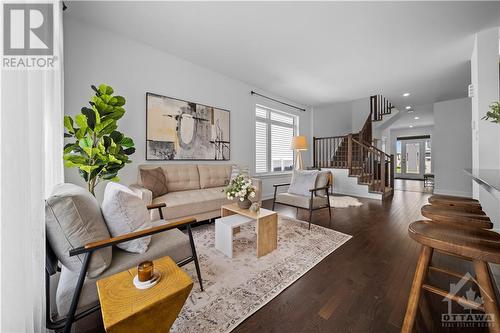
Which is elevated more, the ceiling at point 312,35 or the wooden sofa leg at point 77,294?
the ceiling at point 312,35

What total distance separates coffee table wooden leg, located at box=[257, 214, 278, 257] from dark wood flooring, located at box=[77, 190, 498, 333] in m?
0.51

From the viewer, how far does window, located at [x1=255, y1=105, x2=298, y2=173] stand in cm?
525

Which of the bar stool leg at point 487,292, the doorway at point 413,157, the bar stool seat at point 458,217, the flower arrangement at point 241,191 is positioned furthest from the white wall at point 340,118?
the doorway at point 413,157

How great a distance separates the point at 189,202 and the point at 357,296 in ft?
7.23

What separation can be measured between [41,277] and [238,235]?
6.45 feet

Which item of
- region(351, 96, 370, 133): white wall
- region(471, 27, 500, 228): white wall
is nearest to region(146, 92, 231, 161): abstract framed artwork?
region(471, 27, 500, 228): white wall

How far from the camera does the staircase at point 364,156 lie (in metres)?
5.61

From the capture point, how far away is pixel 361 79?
4.55 m

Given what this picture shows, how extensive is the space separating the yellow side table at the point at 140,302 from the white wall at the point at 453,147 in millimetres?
7977

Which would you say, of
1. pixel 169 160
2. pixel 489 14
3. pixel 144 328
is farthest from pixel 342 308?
pixel 489 14

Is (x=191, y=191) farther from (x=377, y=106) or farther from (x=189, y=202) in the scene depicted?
(x=377, y=106)

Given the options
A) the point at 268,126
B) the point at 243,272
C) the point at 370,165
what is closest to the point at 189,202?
the point at 243,272

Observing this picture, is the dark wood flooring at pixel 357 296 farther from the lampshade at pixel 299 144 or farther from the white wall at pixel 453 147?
the white wall at pixel 453 147

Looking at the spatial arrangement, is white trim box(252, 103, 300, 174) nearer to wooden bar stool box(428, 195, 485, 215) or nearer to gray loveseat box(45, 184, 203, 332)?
wooden bar stool box(428, 195, 485, 215)
